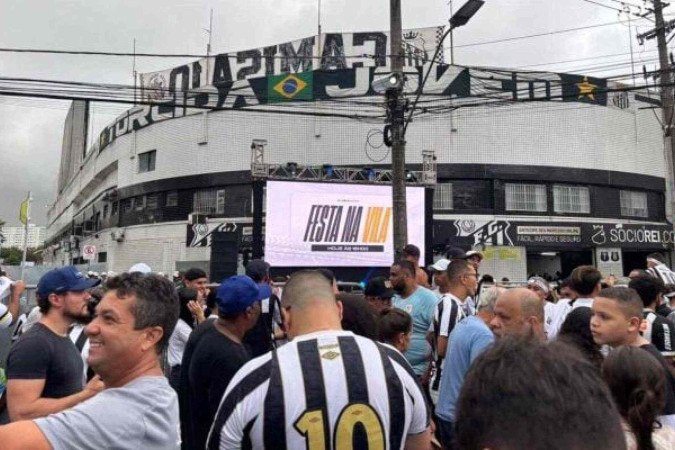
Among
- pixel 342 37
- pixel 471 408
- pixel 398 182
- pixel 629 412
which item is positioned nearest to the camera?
pixel 471 408

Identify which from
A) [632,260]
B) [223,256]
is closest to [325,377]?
[223,256]

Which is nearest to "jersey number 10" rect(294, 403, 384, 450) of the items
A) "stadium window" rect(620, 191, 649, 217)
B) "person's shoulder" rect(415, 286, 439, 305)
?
"person's shoulder" rect(415, 286, 439, 305)

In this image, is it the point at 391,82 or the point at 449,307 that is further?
the point at 391,82

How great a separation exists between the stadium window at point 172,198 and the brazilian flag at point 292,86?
288 inches

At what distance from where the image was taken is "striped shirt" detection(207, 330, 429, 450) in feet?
6.12

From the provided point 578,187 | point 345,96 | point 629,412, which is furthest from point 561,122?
point 629,412

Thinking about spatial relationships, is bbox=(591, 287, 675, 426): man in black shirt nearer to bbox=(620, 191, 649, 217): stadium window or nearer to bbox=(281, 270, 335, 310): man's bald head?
bbox=(281, 270, 335, 310): man's bald head

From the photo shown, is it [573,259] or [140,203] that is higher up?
[140,203]

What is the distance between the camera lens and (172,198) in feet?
86.2

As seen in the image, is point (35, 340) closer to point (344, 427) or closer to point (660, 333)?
point (344, 427)

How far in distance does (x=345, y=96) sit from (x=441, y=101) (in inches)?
181

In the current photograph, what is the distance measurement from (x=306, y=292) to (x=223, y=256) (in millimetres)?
11313

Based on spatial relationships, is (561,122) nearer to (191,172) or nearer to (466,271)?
(191,172)

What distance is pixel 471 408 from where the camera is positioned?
0.90 m
